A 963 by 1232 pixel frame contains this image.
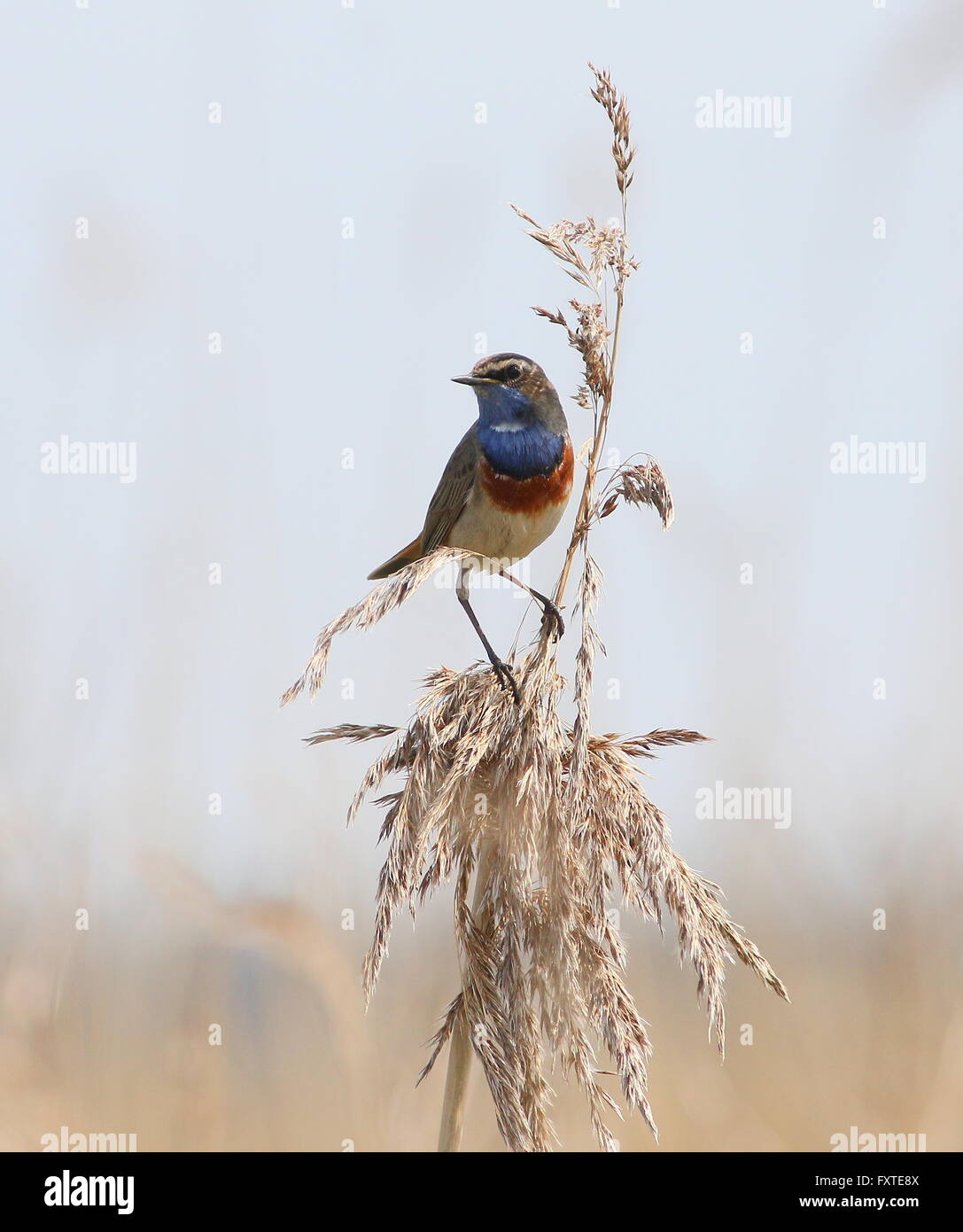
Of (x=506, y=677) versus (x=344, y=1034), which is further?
(x=344, y=1034)

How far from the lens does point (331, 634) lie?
2133mm

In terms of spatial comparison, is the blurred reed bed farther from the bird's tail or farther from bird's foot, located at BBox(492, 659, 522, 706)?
the bird's tail

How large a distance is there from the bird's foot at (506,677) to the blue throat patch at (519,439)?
1.02m

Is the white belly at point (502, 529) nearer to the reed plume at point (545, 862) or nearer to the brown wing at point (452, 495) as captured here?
the brown wing at point (452, 495)

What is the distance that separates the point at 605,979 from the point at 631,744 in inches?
17.8

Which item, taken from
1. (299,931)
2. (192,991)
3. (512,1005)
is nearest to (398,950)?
(192,991)

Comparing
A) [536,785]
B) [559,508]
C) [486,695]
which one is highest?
[559,508]

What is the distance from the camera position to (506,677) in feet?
7.45

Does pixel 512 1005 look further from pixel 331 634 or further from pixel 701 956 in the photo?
pixel 331 634

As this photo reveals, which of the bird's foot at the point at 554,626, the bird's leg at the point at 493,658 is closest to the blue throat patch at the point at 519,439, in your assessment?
the bird's leg at the point at 493,658

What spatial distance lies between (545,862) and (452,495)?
5.08ft

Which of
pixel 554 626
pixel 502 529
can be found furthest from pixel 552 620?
pixel 502 529

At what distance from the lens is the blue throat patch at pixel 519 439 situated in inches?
127

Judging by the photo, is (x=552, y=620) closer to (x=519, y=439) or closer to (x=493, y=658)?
(x=493, y=658)
